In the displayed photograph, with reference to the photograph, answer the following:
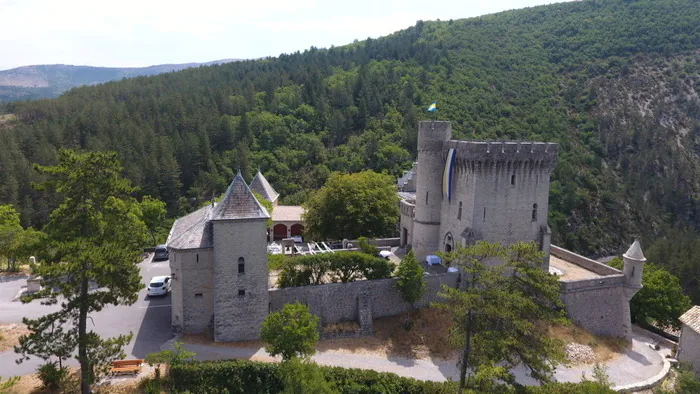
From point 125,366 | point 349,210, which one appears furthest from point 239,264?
point 349,210

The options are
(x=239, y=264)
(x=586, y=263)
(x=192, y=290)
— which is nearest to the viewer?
(x=239, y=264)

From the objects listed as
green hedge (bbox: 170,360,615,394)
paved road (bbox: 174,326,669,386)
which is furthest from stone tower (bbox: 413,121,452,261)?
green hedge (bbox: 170,360,615,394)

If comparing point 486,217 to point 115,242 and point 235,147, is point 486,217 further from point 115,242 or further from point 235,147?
point 235,147

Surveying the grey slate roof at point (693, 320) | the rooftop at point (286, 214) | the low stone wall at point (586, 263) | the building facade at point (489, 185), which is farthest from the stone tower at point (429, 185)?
the rooftop at point (286, 214)

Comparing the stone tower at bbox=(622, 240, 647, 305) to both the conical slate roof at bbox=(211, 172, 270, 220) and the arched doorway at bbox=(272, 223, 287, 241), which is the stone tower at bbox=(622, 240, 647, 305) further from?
the arched doorway at bbox=(272, 223, 287, 241)

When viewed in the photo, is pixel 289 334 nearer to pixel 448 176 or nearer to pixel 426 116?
pixel 448 176

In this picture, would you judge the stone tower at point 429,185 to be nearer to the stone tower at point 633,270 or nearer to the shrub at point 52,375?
the stone tower at point 633,270
